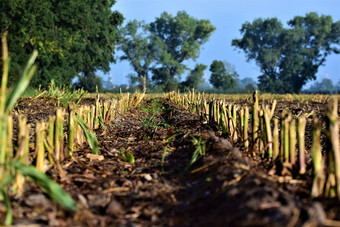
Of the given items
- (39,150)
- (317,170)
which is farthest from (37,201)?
(317,170)

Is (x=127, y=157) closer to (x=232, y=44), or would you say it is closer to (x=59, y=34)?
(x=59, y=34)

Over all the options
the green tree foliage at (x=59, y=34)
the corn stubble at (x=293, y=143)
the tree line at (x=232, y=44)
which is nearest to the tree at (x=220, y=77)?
the tree line at (x=232, y=44)

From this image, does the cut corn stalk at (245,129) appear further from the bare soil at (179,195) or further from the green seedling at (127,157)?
the green seedling at (127,157)

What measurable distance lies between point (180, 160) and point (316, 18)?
63532mm

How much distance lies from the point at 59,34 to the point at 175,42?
38.2m

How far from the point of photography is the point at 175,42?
204 feet

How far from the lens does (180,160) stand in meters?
3.26

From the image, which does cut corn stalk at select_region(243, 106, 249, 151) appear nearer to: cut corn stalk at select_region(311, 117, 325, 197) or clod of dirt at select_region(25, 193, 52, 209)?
cut corn stalk at select_region(311, 117, 325, 197)

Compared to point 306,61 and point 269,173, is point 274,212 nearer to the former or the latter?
point 269,173

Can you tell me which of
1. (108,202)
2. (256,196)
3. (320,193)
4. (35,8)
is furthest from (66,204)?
(35,8)

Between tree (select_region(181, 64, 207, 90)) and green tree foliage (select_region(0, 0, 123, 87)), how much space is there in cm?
2477

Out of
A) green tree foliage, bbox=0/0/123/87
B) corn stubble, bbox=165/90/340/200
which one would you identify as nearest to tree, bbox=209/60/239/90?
green tree foliage, bbox=0/0/123/87

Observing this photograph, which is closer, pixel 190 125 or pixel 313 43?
pixel 190 125

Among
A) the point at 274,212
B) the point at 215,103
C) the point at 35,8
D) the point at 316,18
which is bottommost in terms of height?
the point at 274,212
